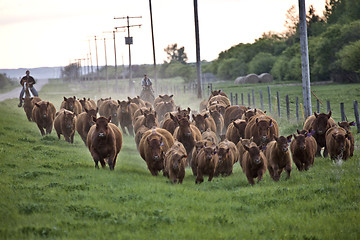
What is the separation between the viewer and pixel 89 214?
11.1m

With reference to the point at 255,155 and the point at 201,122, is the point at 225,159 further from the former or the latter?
the point at 201,122

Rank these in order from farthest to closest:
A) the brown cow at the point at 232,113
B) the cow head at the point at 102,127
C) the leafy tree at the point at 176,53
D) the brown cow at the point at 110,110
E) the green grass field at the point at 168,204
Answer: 1. the leafy tree at the point at 176,53
2. the brown cow at the point at 110,110
3. the brown cow at the point at 232,113
4. the cow head at the point at 102,127
5. the green grass field at the point at 168,204

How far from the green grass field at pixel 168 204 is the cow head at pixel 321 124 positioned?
3.95 feet

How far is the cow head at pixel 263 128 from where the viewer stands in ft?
59.3

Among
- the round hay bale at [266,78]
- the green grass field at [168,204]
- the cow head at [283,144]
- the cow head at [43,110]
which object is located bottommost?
the green grass field at [168,204]

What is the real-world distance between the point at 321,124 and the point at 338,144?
70.1 inches

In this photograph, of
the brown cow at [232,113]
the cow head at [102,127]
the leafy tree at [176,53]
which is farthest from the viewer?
the leafy tree at [176,53]

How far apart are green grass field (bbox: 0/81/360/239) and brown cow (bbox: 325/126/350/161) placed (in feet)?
1.01

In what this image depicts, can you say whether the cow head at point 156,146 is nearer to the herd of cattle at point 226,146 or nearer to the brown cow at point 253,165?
→ the herd of cattle at point 226,146

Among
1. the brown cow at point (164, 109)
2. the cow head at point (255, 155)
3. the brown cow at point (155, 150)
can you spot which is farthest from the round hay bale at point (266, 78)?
the cow head at point (255, 155)

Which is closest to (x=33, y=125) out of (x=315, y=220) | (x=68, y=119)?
(x=68, y=119)

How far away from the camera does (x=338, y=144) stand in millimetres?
16156

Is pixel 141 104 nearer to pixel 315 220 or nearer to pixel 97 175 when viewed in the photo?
pixel 97 175

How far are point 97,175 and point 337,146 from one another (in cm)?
630
